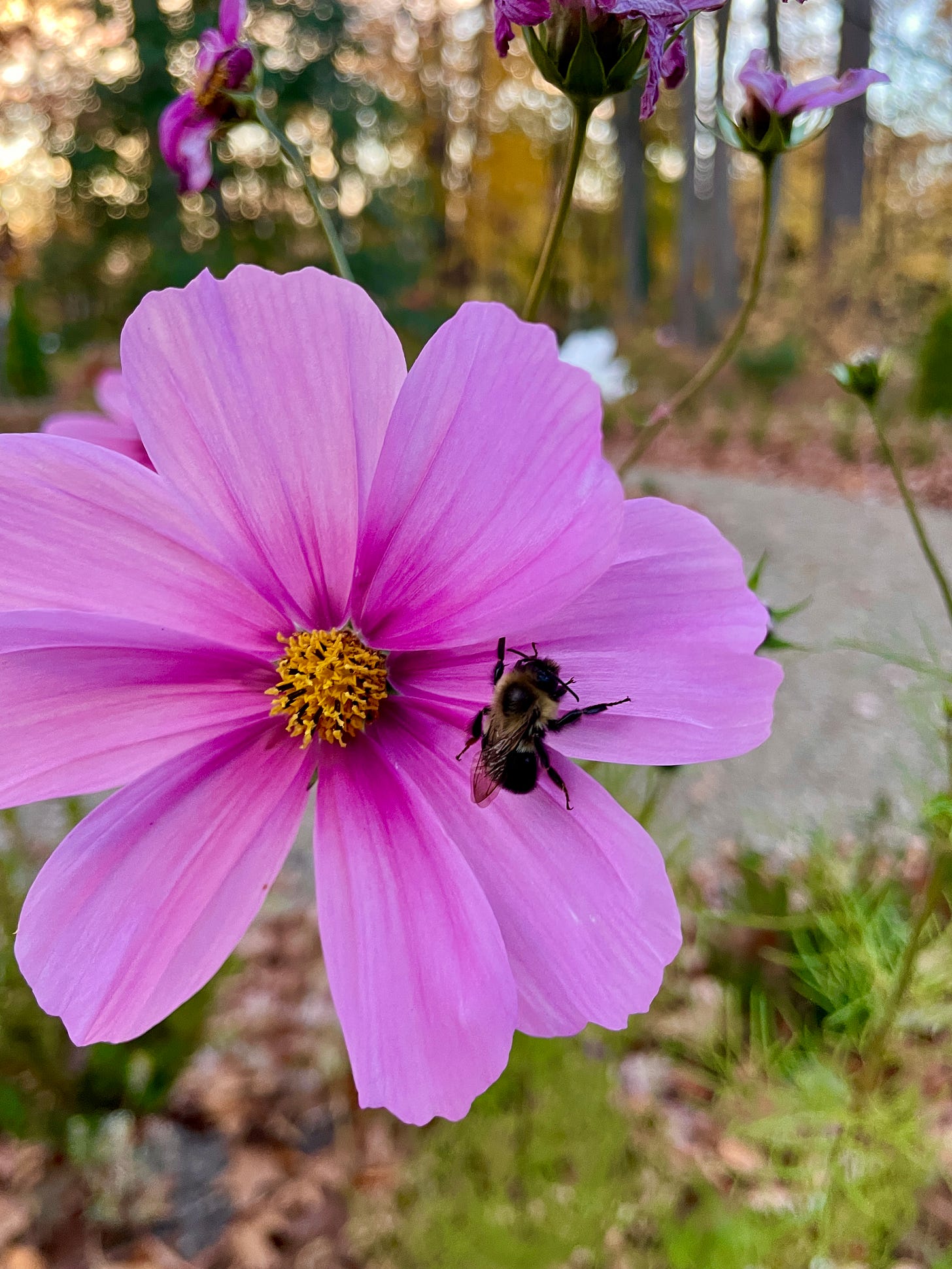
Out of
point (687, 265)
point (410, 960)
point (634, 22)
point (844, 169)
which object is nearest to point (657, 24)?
point (634, 22)

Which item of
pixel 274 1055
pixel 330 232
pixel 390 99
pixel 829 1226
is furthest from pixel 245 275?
pixel 390 99

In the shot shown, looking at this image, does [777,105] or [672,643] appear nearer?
[672,643]

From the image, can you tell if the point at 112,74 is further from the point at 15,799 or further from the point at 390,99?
the point at 15,799

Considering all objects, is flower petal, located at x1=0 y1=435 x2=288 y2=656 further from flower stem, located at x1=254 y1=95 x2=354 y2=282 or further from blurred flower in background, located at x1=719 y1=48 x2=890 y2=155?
blurred flower in background, located at x1=719 y1=48 x2=890 y2=155

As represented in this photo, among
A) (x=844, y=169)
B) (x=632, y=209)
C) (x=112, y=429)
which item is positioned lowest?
(x=632, y=209)

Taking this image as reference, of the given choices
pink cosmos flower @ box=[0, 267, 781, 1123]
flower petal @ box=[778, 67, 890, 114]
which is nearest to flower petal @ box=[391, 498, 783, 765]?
pink cosmos flower @ box=[0, 267, 781, 1123]

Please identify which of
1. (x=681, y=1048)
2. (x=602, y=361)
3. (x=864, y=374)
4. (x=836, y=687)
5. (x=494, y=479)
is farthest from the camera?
(x=836, y=687)

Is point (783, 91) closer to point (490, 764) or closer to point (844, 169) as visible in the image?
point (490, 764)
